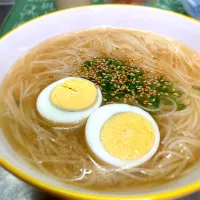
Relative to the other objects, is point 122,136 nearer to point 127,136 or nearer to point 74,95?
point 127,136

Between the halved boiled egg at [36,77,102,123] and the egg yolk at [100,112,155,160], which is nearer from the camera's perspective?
the egg yolk at [100,112,155,160]

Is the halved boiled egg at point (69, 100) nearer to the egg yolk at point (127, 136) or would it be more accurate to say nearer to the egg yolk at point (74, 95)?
the egg yolk at point (74, 95)

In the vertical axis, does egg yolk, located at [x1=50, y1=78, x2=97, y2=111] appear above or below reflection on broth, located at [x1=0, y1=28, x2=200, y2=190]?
above

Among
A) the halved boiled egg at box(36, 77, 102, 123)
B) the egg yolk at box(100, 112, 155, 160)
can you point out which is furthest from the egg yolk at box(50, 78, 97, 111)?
the egg yolk at box(100, 112, 155, 160)

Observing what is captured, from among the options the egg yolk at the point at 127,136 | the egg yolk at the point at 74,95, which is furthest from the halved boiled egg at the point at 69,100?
the egg yolk at the point at 127,136

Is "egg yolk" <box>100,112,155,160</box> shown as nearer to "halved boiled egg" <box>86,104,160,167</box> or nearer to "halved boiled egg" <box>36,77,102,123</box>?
"halved boiled egg" <box>86,104,160,167</box>

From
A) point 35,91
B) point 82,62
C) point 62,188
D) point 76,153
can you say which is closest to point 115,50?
point 82,62

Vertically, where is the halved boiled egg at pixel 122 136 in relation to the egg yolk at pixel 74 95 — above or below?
below
